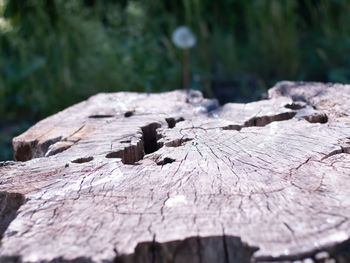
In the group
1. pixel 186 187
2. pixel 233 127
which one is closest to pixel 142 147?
pixel 233 127

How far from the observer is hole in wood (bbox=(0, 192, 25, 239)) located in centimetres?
138

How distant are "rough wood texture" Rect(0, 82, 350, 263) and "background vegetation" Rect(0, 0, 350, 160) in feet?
5.98

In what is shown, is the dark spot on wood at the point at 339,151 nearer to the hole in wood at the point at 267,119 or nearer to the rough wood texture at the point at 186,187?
the rough wood texture at the point at 186,187

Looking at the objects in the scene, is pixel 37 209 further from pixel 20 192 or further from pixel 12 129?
pixel 12 129

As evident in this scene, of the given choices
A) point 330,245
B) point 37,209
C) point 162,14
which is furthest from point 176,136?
point 162,14

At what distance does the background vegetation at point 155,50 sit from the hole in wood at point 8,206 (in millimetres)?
2254

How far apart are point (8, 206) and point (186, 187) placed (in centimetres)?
46

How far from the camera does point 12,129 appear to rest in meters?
4.08

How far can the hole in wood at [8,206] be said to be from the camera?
4.53ft

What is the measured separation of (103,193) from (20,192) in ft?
0.72

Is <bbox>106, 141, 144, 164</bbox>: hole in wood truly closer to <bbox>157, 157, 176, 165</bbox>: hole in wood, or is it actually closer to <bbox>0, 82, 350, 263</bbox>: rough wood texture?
<bbox>0, 82, 350, 263</bbox>: rough wood texture

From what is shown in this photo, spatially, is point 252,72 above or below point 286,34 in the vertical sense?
below

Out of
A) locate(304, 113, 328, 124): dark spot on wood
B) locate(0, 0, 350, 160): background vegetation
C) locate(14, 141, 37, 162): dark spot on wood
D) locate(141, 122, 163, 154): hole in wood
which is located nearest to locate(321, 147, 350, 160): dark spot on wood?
locate(304, 113, 328, 124): dark spot on wood

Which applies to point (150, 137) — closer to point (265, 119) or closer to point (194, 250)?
point (265, 119)
